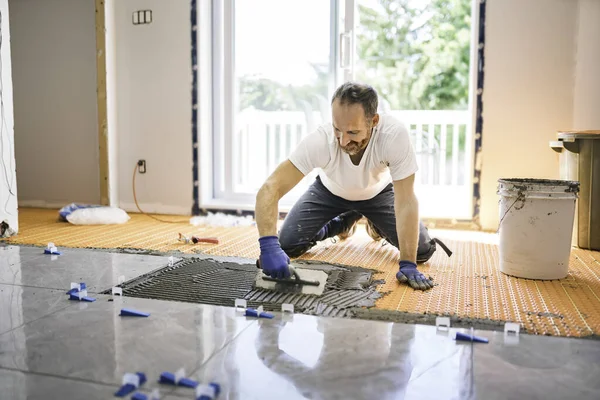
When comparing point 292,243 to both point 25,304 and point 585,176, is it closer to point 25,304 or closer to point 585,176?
point 25,304

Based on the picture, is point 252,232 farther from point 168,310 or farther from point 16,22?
point 16,22

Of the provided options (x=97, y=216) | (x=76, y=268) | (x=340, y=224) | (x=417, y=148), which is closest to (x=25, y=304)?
Answer: (x=76, y=268)

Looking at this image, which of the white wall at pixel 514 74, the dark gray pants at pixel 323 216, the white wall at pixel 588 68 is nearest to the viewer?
the dark gray pants at pixel 323 216

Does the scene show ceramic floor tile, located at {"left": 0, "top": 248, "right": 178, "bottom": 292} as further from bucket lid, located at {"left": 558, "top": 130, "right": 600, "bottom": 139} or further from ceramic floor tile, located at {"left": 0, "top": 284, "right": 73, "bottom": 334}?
bucket lid, located at {"left": 558, "top": 130, "right": 600, "bottom": 139}

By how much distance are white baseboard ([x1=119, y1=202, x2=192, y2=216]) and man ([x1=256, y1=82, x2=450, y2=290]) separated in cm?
160

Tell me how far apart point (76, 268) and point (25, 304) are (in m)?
0.52

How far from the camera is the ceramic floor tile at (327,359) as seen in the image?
1.20 metres

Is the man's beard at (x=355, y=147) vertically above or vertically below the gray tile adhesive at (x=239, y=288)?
above

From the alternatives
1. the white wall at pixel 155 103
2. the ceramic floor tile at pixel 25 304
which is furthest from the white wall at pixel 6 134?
the ceramic floor tile at pixel 25 304

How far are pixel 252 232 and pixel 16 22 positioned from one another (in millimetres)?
2766

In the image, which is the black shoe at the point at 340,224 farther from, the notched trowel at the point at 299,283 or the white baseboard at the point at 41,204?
the white baseboard at the point at 41,204

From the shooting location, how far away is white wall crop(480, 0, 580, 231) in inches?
129

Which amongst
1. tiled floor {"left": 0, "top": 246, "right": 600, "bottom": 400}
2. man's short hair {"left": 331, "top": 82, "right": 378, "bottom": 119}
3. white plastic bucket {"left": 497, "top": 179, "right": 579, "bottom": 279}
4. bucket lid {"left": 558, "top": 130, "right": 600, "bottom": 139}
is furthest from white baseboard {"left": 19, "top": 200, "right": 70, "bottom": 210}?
bucket lid {"left": 558, "top": 130, "right": 600, "bottom": 139}

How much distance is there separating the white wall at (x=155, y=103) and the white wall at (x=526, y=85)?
207 cm
